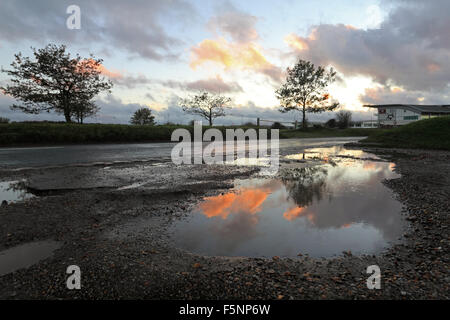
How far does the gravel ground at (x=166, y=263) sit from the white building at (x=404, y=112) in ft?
239

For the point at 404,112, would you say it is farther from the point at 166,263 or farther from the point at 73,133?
the point at 166,263

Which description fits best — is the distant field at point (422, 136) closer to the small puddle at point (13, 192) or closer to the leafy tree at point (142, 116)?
the small puddle at point (13, 192)

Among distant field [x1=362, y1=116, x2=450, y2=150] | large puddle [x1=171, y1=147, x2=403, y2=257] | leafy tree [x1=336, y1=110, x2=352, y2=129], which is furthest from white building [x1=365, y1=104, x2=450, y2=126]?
large puddle [x1=171, y1=147, x2=403, y2=257]

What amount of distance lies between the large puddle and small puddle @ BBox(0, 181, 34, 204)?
472cm

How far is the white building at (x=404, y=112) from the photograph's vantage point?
63.0 metres

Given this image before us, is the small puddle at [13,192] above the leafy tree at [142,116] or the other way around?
the other way around

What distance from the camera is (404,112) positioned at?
65625 millimetres

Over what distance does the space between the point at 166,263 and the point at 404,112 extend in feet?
265

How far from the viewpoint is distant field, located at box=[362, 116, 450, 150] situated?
19.6 m

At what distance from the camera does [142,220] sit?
490 centimetres

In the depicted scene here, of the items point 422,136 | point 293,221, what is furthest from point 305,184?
point 422,136

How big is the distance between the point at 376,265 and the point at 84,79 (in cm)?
3385

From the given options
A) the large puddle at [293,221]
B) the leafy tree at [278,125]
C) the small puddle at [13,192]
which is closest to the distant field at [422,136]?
the large puddle at [293,221]
